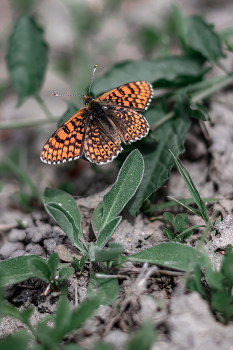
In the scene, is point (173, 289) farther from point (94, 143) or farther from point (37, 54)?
point (37, 54)

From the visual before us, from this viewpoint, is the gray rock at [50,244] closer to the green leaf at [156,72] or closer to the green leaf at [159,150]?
the green leaf at [159,150]

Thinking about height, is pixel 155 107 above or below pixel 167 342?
above

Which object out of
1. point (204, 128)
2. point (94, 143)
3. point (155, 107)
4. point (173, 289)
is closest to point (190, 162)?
point (204, 128)

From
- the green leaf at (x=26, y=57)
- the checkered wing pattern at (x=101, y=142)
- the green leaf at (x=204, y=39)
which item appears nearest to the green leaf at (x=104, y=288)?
the checkered wing pattern at (x=101, y=142)

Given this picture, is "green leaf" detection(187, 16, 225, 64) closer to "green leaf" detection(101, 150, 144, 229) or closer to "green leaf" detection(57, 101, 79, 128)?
"green leaf" detection(57, 101, 79, 128)

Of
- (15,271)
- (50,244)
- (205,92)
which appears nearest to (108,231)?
(50,244)

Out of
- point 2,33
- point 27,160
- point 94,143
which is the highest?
point 2,33
